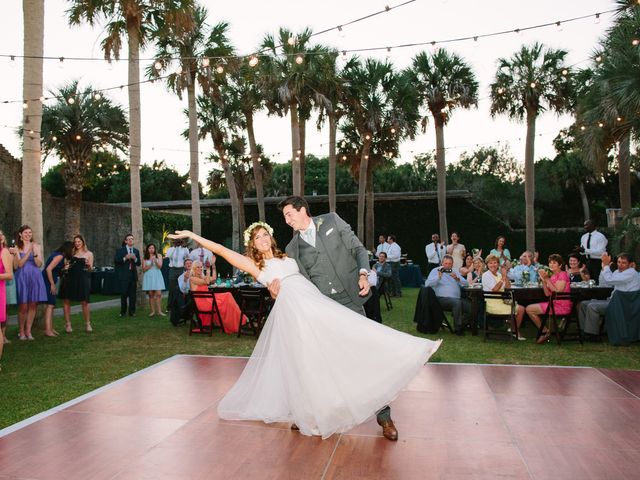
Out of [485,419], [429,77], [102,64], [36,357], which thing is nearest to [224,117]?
[429,77]

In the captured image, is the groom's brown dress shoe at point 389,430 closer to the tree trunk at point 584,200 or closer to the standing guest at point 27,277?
the standing guest at point 27,277

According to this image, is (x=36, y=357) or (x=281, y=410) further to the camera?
(x=36, y=357)

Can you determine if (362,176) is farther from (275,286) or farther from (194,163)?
(275,286)

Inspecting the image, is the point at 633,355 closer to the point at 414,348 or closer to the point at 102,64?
the point at 414,348

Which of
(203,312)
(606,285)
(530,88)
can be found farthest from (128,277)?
(530,88)

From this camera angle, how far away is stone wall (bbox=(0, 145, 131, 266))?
1530 cm

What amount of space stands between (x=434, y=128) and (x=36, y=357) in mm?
17336

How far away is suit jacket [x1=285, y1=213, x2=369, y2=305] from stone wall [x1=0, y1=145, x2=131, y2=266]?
1342 centimetres

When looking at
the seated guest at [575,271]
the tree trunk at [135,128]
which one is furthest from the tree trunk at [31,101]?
the seated guest at [575,271]

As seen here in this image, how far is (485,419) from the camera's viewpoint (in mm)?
4320

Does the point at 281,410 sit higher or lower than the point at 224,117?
lower

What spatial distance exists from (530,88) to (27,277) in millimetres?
16860

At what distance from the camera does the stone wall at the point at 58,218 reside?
15.3 m

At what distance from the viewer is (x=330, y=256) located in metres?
4.19
